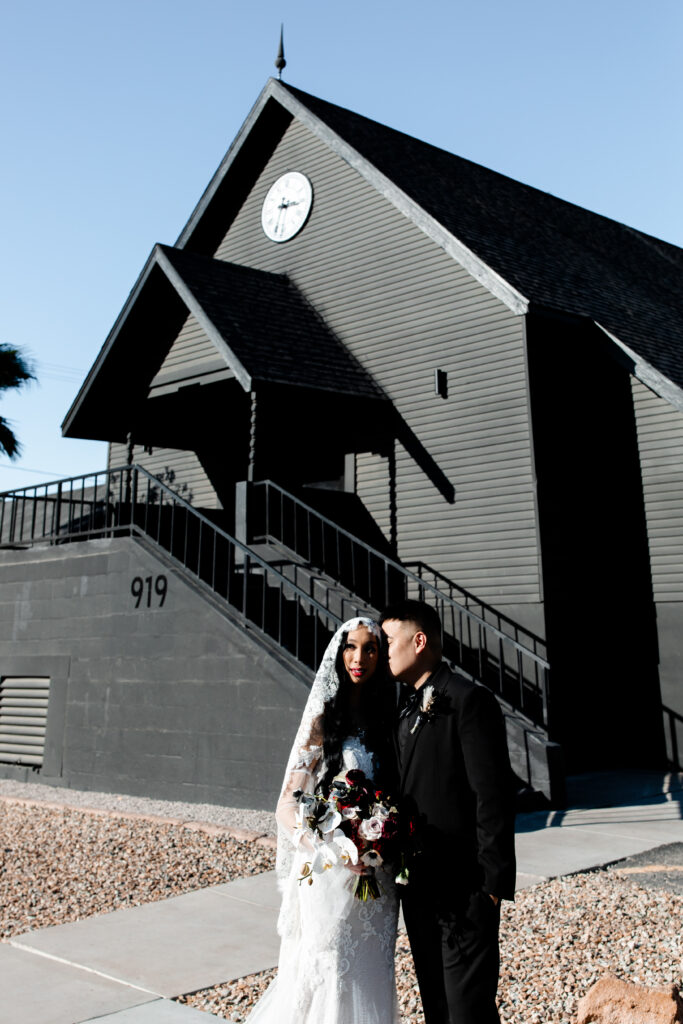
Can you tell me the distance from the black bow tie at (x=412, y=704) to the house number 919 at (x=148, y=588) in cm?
762

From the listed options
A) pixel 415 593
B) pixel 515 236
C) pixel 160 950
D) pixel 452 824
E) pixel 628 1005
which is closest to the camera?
pixel 452 824

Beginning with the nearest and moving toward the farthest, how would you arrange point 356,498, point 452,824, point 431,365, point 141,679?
point 452,824
point 141,679
point 431,365
point 356,498

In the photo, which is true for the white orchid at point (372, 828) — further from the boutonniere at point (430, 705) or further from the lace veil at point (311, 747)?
the lace veil at point (311, 747)

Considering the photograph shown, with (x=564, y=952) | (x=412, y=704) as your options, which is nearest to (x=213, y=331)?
(x=564, y=952)

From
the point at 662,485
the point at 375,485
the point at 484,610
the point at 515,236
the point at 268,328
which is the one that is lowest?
the point at 484,610

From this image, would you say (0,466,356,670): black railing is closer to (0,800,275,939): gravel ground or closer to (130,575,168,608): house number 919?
(130,575,168,608): house number 919

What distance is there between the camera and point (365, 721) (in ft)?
12.4

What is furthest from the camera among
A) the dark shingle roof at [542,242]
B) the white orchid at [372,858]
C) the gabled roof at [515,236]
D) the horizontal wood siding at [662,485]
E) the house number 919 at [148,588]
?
the dark shingle roof at [542,242]

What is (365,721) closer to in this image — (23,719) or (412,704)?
(412,704)

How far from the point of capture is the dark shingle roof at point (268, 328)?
1315 cm

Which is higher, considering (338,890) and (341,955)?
(338,890)

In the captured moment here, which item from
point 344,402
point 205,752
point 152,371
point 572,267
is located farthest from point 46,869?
point 572,267

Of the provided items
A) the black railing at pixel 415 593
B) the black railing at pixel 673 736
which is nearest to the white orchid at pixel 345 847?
the black railing at pixel 415 593

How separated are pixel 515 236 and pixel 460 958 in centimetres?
1419
